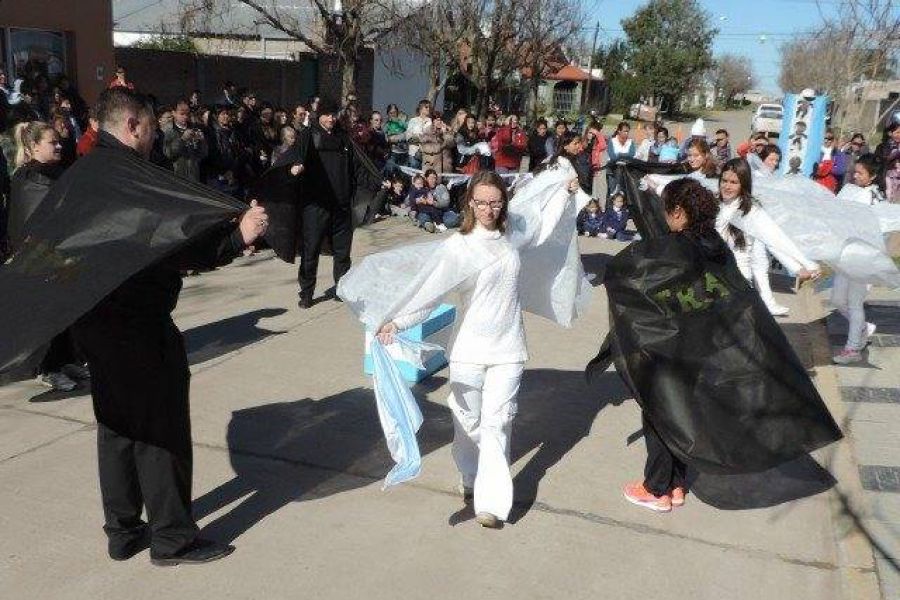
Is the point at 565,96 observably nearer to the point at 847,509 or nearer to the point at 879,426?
the point at 879,426

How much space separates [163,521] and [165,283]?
1018mm

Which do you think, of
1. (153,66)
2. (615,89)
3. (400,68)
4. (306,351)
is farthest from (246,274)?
(615,89)

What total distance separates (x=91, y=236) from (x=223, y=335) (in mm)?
4102

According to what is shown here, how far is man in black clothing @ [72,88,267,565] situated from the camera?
330 centimetres

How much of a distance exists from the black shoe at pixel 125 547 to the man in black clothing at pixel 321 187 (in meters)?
4.36

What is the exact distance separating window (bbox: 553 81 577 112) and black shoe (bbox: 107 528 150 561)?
51159 millimetres

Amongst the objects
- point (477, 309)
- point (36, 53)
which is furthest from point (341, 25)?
point (477, 309)

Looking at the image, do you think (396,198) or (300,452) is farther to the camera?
(396,198)

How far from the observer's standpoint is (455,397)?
411 centimetres

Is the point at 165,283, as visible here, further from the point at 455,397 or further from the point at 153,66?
the point at 153,66

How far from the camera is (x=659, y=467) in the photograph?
4305 mm

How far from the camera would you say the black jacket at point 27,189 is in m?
5.25

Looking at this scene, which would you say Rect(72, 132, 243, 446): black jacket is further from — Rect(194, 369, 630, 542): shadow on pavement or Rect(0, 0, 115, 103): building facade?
Rect(0, 0, 115, 103): building facade

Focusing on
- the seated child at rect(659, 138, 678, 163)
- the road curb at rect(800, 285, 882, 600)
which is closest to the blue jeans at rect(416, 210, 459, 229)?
the seated child at rect(659, 138, 678, 163)
